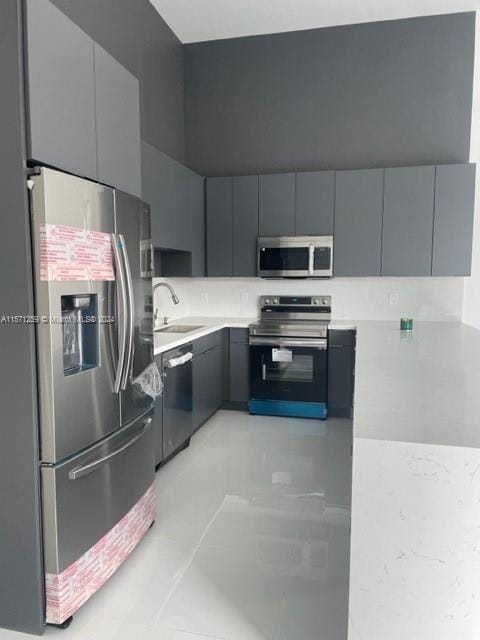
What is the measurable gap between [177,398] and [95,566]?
1.39m

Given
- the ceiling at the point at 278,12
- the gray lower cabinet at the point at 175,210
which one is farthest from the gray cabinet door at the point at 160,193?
the ceiling at the point at 278,12

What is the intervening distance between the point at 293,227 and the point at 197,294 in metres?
1.23

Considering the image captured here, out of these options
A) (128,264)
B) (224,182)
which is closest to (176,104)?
(224,182)

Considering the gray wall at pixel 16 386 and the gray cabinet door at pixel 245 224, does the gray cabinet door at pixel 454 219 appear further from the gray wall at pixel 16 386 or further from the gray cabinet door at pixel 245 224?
the gray wall at pixel 16 386

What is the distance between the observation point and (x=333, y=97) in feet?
14.1

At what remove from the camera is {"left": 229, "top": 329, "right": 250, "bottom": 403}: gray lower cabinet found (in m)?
4.23

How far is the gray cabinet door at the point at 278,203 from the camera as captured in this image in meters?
4.18

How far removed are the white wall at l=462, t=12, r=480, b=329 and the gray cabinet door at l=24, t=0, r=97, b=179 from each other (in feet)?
11.2

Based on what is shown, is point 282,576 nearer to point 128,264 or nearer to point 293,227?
point 128,264

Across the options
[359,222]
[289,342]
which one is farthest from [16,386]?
[359,222]

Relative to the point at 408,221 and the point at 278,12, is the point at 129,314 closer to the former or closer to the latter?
the point at 408,221

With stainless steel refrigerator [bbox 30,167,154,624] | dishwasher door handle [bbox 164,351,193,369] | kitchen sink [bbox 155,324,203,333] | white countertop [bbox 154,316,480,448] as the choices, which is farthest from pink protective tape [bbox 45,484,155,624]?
kitchen sink [bbox 155,324,203,333]

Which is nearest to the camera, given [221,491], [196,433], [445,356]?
[445,356]

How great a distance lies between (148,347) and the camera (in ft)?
7.66
